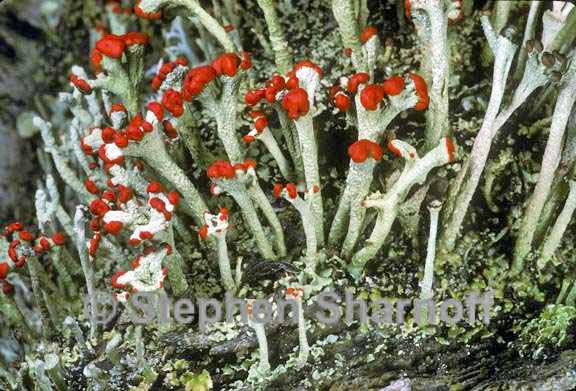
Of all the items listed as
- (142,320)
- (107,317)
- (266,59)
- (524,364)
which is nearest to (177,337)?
(142,320)

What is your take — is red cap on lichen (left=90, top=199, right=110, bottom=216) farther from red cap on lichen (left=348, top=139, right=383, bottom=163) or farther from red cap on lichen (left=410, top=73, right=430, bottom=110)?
red cap on lichen (left=410, top=73, right=430, bottom=110)

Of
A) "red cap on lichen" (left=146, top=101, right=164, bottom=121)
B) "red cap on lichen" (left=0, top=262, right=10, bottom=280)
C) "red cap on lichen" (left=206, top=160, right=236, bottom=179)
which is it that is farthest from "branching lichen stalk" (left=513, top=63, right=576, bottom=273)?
"red cap on lichen" (left=0, top=262, right=10, bottom=280)

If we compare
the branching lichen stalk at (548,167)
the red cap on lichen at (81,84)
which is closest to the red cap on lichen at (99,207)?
the red cap on lichen at (81,84)

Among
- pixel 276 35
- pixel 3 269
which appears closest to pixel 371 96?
pixel 276 35

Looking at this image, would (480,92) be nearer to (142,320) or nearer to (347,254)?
(347,254)

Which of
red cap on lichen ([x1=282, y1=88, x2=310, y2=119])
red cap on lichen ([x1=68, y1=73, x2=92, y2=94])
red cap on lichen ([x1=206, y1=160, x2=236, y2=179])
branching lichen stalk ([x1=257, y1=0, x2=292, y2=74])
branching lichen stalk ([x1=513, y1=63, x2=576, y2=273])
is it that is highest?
branching lichen stalk ([x1=257, y1=0, x2=292, y2=74])

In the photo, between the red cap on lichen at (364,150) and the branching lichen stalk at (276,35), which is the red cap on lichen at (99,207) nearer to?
the red cap on lichen at (364,150)
